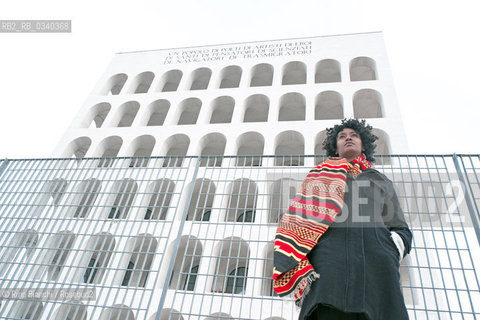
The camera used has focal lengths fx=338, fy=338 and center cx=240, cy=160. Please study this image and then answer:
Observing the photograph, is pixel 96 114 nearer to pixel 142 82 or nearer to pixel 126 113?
pixel 126 113

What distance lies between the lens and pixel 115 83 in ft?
80.4

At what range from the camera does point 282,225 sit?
256cm

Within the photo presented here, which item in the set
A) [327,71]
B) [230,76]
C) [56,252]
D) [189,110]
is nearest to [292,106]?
[327,71]

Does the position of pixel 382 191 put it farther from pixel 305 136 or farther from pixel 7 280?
pixel 305 136

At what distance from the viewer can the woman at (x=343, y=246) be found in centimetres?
198

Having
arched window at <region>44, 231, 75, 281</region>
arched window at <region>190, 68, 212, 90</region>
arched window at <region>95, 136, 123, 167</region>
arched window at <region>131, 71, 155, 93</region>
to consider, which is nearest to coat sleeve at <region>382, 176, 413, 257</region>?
arched window at <region>44, 231, 75, 281</region>

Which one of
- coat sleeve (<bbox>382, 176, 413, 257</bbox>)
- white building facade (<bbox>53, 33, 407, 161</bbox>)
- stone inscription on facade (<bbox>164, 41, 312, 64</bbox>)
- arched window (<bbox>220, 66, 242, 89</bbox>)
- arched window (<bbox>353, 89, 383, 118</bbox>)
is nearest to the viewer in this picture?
coat sleeve (<bbox>382, 176, 413, 257</bbox>)

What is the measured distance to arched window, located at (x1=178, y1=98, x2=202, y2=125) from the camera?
21627mm

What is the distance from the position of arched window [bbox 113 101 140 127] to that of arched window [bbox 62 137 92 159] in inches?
78.2

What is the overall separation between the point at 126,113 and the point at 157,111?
2.23 m

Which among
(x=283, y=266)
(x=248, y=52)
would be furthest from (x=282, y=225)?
(x=248, y=52)

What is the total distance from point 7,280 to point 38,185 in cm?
136

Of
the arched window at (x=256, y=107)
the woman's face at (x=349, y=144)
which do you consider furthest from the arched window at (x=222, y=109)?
the woman's face at (x=349, y=144)

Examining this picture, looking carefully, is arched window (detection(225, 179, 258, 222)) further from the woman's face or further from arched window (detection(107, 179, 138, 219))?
arched window (detection(107, 179, 138, 219))
